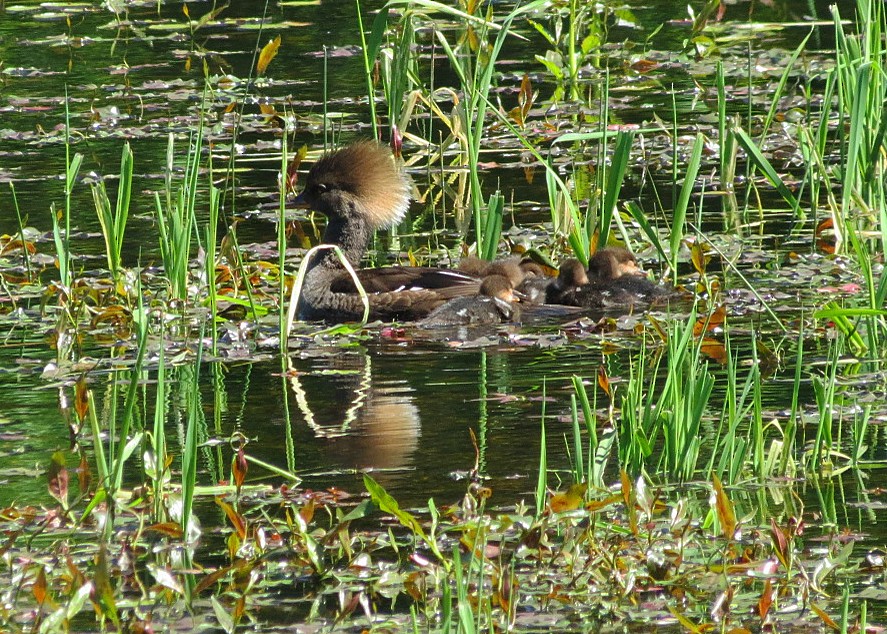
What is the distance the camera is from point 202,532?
474 cm

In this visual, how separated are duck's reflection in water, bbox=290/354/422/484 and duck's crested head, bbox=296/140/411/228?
164cm

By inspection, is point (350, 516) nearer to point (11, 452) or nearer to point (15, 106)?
point (11, 452)

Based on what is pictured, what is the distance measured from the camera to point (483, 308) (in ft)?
24.5

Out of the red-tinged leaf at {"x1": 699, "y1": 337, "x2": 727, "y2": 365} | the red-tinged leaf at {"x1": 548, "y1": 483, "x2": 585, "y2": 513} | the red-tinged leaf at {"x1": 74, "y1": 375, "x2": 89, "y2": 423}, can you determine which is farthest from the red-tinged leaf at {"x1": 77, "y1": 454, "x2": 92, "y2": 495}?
the red-tinged leaf at {"x1": 699, "y1": 337, "x2": 727, "y2": 365}

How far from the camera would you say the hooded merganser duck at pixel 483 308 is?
24.5 ft

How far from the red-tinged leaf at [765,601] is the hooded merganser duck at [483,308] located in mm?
3629

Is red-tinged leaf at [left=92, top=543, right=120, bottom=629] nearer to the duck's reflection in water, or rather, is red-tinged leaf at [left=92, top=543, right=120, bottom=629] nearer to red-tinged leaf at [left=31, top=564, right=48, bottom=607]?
red-tinged leaf at [left=31, top=564, right=48, bottom=607]

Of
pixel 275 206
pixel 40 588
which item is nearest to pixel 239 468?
pixel 40 588

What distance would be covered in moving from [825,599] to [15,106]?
9.15 meters

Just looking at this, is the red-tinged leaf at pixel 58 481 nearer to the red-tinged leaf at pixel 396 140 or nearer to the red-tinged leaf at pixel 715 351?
the red-tinged leaf at pixel 715 351

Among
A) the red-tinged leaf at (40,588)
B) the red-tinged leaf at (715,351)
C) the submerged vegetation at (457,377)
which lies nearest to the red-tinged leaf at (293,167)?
the submerged vegetation at (457,377)

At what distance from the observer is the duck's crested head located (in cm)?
850

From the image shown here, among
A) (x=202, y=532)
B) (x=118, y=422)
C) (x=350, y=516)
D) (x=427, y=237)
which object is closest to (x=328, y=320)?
(x=427, y=237)

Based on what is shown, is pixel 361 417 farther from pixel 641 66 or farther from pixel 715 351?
pixel 641 66
